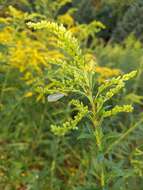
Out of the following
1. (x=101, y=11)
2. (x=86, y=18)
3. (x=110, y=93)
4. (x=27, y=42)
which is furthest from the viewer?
(x=86, y=18)

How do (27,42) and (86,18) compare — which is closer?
(27,42)

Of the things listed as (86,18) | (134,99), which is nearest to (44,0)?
(134,99)

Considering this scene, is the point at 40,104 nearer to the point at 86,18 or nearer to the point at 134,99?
the point at 134,99

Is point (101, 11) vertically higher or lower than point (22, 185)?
higher

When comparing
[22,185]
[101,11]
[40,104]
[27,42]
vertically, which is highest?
[101,11]

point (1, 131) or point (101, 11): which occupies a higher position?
point (101, 11)

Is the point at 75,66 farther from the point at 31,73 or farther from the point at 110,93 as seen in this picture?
the point at 31,73

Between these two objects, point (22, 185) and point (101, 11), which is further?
point (101, 11)

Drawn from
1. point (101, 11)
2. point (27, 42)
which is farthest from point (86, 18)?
point (27, 42)

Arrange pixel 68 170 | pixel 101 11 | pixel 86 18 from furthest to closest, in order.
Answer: pixel 86 18
pixel 101 11
pixel 68 170
